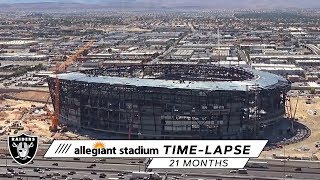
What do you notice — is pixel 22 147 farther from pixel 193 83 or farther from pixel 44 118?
pixel 44 118

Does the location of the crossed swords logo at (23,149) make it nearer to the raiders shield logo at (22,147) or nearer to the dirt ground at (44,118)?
the raiders shield logo at (22,147)

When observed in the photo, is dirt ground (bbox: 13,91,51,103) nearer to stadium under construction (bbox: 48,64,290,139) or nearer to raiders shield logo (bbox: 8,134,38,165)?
stadium under construction (bbox: 48,64,290,139)

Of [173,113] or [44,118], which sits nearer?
[173,113]

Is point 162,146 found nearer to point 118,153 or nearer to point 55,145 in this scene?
point 118,153

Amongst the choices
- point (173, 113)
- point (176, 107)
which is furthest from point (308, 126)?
point (173, 113)

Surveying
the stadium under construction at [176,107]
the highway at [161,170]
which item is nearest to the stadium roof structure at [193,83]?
the stadium under construction at [176,107]

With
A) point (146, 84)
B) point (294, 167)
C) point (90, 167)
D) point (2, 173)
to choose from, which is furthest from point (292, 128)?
point (2, 173)

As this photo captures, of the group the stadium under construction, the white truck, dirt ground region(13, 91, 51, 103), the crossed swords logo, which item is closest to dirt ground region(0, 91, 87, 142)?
dirt ground region(13, 91, 51, 103)
